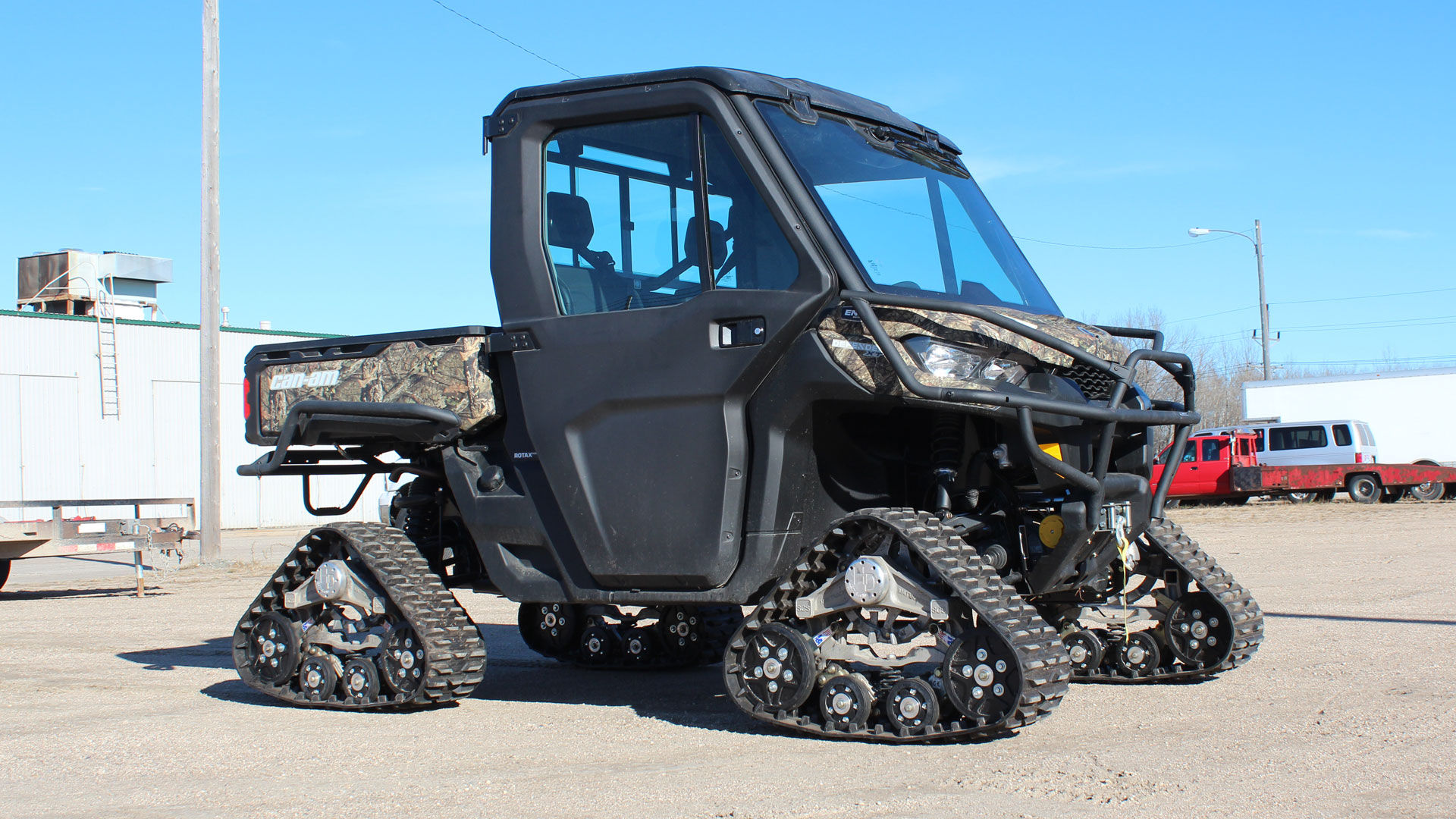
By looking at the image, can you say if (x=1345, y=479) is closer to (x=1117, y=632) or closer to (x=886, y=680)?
(x=1117, y=632)

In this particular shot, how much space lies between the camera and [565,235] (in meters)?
6.53

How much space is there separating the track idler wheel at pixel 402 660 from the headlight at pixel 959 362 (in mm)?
2859

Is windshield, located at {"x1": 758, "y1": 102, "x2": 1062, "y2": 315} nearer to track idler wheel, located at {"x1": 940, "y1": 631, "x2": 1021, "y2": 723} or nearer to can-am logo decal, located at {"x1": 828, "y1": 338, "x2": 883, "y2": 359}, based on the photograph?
can-am logo decal, located at {"x1": 828, "y1": 338, "x2": 883, "y2": 359}

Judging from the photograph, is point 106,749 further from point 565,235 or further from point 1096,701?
point 1096,701

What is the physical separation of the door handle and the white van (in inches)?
1061

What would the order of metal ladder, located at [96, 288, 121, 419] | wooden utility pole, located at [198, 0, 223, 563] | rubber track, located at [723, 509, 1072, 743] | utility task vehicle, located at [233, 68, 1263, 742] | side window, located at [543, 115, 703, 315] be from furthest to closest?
metal ladder, located at [96, 288, 121, 419], wooden utility pole, located at [198, 0, 223, 563], side window, located at [543, 115, 703, 315], utility task vehicle, located at [233, 68, 1263, 742], rubber track, located at [723, 509, 1072, 743]

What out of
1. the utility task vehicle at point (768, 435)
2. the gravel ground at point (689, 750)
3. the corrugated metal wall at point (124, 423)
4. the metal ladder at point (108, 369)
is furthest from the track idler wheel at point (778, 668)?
the metal ladder at point (108, 369)

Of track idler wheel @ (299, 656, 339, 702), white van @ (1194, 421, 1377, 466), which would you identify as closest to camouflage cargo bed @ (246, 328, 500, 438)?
track idler wheel @ (299, 656, 339, 702)

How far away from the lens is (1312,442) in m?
31.4

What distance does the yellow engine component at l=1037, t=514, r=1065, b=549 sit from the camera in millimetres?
5777

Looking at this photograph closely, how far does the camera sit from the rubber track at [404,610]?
656cm

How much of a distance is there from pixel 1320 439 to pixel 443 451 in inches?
1128

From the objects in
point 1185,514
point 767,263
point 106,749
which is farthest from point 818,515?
point 1185,514

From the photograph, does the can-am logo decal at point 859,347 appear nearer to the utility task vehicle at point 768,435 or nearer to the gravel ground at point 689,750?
the utility task vehicle at point 768,435
